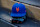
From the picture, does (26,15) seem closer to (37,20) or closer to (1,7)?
(37,20)

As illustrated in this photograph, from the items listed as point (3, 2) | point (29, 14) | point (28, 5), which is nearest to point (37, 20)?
point (29, 14)

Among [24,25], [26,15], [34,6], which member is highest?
[34,6]

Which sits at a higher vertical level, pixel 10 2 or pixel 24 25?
pixel 10 2

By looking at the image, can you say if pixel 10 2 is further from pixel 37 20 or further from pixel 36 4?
pixel 37 20

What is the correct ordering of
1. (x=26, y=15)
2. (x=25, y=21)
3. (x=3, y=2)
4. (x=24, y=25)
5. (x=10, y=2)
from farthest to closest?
(x=3, y=2) < (x=10, y=2) < (x=26, y=15) < (x=25, y=21) < (x=24, y=25)

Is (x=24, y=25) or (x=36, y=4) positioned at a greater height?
(x=36, y=4)

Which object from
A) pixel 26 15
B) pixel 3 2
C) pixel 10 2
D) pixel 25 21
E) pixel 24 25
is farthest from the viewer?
pixel 3 2

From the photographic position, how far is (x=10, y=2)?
8203mm

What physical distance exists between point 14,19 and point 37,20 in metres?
1.49

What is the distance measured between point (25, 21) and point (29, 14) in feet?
2.08

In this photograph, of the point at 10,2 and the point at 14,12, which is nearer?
the point at 14,12

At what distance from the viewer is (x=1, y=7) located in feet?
29.9

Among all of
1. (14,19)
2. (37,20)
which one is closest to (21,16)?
(14,19)

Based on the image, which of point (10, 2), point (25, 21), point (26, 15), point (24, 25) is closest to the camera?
point (24, 25)
